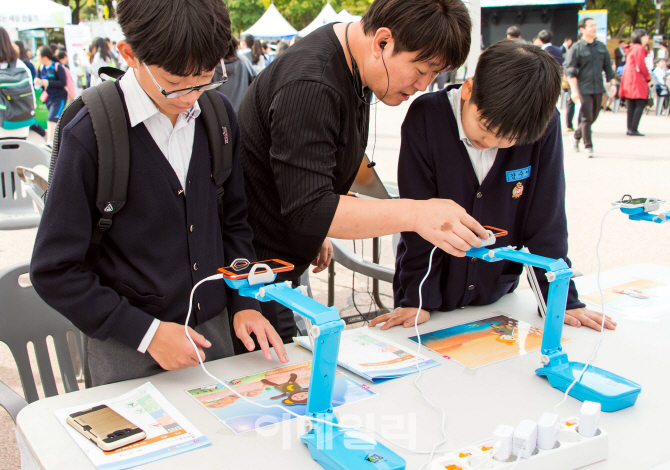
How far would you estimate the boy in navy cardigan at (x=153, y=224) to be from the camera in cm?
115

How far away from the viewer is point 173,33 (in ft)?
3.71

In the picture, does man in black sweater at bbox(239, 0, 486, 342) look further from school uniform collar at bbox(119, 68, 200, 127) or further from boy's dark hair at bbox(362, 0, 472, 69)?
school uniform collar at bbox(119, 68, 200, 127)

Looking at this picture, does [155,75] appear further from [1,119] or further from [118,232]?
[1,119]

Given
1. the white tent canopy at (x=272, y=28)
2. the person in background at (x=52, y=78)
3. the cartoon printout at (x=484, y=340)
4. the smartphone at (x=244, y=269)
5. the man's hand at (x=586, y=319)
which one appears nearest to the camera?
the smartphone at (x=244, y=269)

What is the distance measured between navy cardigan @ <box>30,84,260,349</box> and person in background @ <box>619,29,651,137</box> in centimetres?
904

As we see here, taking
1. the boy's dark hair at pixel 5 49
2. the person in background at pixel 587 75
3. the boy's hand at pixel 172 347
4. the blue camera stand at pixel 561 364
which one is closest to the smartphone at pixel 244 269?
the boy's hand at pixel 172 347

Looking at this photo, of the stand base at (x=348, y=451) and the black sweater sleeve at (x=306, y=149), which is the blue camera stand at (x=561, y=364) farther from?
the stand base at (x=348, y=451)

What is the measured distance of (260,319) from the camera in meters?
1.42

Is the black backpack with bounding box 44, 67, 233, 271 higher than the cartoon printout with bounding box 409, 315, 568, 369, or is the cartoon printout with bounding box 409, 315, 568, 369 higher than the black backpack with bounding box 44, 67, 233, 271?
the black backpack with bounding box 44, 67, 233, 271

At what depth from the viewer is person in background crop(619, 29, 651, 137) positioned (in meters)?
8.96

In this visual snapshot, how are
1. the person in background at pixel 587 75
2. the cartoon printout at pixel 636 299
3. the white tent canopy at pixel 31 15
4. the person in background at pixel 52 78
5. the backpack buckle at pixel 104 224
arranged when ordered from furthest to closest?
the white tent canopy at pixel 31 15, the person in background at pixel 52 78, the person in background at pixel 587 75, the cartoon printout at pixel 636 299, the backpack buckle at pixel 104 224

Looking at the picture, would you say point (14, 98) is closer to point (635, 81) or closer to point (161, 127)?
point (161, 127)

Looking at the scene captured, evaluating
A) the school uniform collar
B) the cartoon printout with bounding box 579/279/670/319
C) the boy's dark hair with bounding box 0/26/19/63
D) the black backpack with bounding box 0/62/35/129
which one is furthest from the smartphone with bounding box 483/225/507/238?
the boy's dark hair with bounding box 0/26/19/63

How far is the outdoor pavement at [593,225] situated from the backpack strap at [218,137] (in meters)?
0.38
